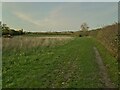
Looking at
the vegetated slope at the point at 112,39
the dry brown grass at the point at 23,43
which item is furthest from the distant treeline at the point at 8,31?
the vegetated slope at the point at 112,39

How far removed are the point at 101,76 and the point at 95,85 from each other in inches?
93.6

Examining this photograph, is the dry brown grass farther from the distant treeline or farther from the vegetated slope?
the distant treeline

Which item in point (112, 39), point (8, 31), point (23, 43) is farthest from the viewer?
point (8, 31)

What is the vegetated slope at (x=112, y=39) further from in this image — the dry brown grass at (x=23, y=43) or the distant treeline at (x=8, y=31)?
the distant treeline at (x=8, y=31)

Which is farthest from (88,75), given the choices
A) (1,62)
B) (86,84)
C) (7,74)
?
(1,62)

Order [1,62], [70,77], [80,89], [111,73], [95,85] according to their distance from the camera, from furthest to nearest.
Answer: [1,62], [111,73], [70,77], [95,85], [80,89]

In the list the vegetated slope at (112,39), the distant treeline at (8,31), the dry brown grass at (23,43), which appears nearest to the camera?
the vegetated slope at (112,39)

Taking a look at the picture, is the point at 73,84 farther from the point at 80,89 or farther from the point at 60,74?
the point at 60,74

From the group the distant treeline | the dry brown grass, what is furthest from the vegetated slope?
the distant treeline

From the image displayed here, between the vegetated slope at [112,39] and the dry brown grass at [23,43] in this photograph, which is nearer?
the vegetated slope at [112,39]

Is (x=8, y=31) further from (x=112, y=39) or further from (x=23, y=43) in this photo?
(x=112, y=39)

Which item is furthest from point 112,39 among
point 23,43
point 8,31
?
point 8,31

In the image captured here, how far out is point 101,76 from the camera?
51.0ft

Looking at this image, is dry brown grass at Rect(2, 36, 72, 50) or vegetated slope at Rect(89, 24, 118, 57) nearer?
vegetated slope at Rect(89, 24, 118, 57)
